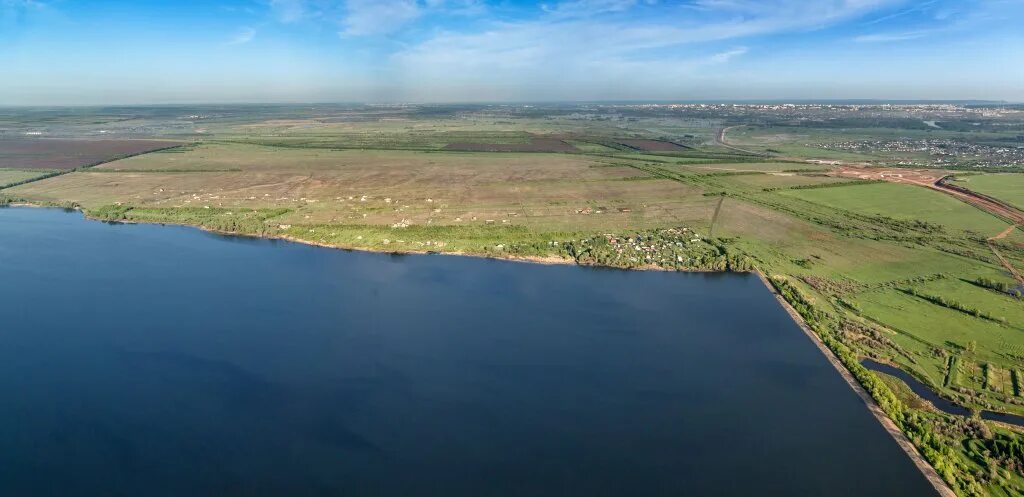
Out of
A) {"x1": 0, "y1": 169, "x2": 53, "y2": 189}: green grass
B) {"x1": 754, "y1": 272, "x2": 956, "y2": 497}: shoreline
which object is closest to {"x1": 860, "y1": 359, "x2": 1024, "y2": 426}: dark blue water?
{"x1": 754, "y1": 272, "x2": 956, "y2": 497}: shoreline

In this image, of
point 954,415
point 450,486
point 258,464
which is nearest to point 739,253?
point 954,415

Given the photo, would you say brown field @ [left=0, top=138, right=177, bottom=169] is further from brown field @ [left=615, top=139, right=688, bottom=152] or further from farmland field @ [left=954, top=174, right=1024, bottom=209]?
farmland field @ [left=954, top=174, right=1024, bottom=209]

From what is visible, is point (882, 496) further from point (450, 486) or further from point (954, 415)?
point (450, 486)

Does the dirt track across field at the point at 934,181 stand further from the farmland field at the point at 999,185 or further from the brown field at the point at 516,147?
the brown field at the point at 516,147

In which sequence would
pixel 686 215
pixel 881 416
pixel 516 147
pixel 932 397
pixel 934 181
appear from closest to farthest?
pixel 881 416, pixel 932 397, pixel 686 215, pixel 934 181, pixel 516 147

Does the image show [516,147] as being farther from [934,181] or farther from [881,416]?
[881,416]

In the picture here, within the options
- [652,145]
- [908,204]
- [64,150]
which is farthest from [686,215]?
[64,150]

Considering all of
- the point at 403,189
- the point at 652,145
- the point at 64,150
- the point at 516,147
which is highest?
the point at 64,150

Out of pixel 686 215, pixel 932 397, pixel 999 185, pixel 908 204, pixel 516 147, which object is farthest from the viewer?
pixel 516 147
